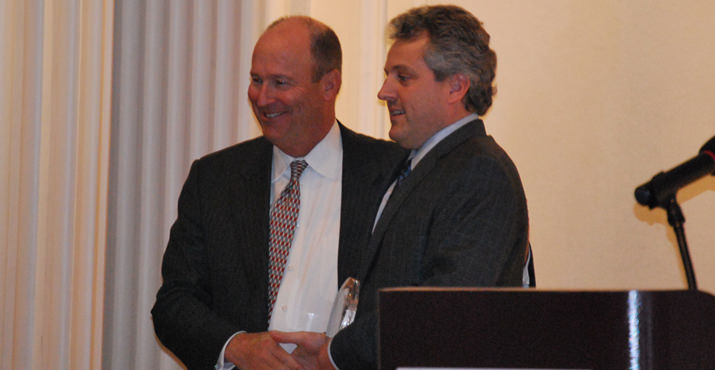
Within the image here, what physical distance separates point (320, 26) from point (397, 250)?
3.49 ft

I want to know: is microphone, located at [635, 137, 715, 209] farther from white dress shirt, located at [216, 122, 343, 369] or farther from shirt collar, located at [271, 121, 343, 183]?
shirt collar, located at [271, 121, 343, 183]

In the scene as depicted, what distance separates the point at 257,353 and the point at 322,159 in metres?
0.72

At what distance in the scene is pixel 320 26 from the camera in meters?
2.96

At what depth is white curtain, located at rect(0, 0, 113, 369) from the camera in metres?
3.13

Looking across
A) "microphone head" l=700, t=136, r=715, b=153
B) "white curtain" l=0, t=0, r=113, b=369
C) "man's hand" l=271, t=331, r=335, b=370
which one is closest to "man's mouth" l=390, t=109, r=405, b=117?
"man's hand" l=271, t=331, r=335, b=370

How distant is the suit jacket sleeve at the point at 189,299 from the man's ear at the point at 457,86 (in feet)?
2.99

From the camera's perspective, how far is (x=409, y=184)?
7.41 ft

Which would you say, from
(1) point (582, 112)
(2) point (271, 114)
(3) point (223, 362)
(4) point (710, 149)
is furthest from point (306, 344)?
(1) point (582, 112)

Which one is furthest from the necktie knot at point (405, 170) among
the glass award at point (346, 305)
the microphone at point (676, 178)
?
the microphone at point (676, 178)

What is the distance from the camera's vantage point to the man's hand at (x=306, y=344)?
7.77 feet

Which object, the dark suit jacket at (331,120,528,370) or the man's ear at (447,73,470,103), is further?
the man's ear at (447,73,470,103)

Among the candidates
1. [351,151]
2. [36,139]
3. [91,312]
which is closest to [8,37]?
[36,139]

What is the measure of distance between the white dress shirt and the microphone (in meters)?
1.16

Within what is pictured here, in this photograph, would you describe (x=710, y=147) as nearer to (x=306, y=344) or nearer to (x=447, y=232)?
(x=447, y=232)
